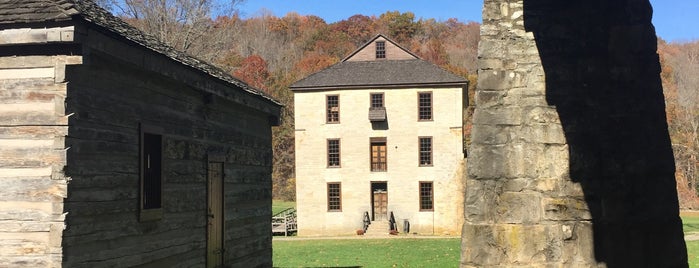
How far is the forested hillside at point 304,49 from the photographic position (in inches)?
1383

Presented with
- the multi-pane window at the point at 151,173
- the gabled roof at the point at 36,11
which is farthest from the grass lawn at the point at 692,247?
the gabled roof at the point at 36,11

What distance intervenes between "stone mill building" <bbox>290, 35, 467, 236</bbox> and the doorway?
0.19ft

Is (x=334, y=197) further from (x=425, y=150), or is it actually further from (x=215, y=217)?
(x=215, y=217)

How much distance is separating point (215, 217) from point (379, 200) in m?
26.5

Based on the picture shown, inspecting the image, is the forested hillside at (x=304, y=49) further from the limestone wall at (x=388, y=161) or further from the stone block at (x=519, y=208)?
the stone block at (x=519, y=208)

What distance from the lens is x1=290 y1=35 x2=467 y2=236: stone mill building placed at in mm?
36125

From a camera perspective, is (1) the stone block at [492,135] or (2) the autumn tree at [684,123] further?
(2) the autumn tree at [684,123]

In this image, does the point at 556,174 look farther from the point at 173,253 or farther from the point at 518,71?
the point at 173,253

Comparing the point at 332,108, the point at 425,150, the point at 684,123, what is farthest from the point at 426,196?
the point at 684,123

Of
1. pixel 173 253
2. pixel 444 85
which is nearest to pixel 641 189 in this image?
pixel 173 253

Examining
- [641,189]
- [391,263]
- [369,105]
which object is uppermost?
[369,105]

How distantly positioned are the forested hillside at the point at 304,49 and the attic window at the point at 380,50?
9131 mm

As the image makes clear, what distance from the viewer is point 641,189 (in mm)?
5574

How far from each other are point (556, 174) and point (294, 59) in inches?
3155
